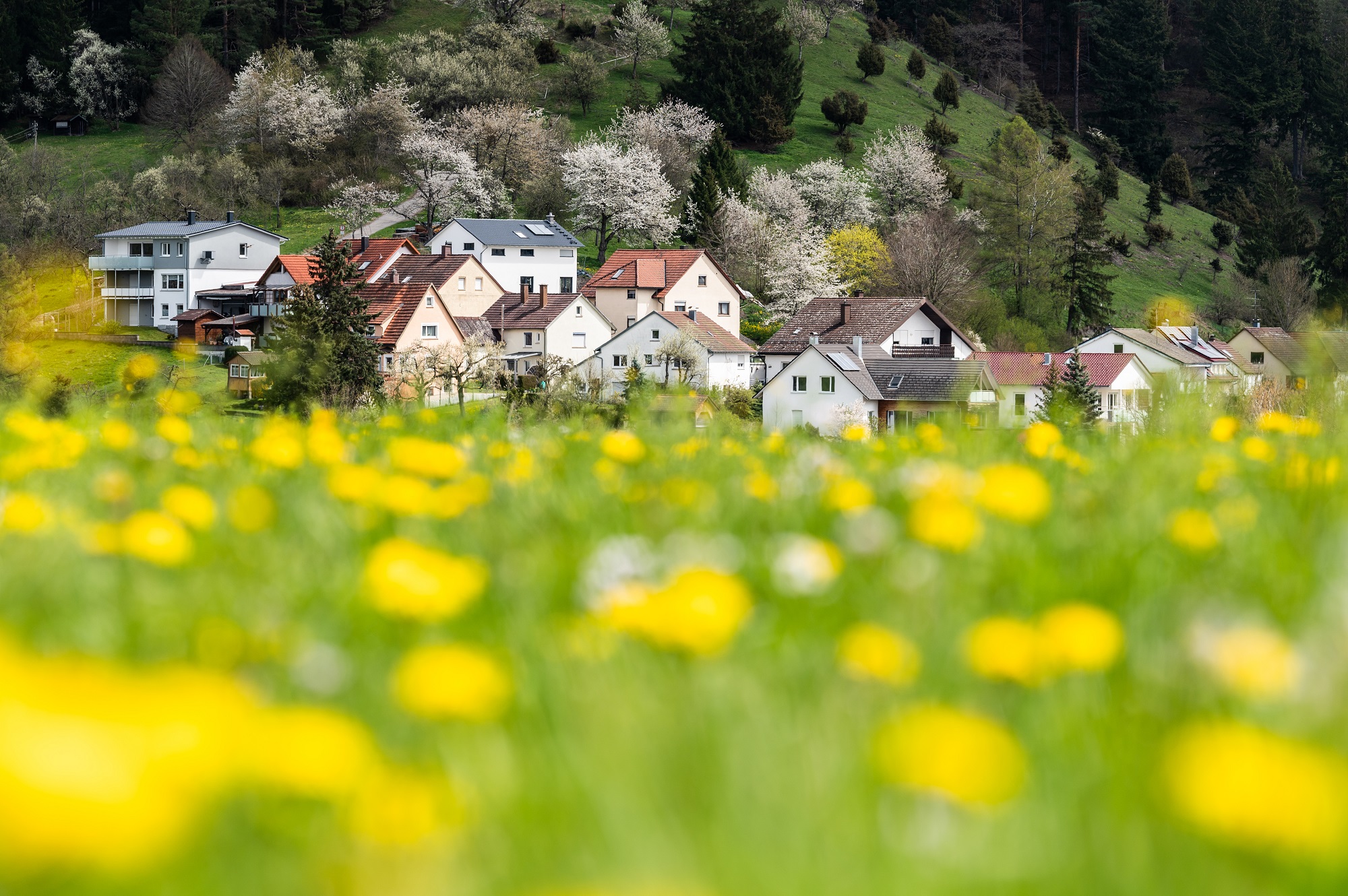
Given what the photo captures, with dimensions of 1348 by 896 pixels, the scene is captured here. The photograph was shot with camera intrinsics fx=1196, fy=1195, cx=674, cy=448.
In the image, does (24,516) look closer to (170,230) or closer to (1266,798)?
(1266,798)

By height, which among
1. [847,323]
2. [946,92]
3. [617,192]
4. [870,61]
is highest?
[870,61]

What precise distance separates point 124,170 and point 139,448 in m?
87.5

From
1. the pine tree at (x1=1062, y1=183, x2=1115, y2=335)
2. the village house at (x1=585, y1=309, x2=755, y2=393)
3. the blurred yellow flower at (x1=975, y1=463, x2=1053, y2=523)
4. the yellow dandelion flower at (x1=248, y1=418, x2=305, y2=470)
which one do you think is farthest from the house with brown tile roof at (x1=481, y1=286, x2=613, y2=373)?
the blurred yellow flower at (x1=975, y1=463, x2=1053, y2=523)

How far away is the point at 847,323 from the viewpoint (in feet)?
182

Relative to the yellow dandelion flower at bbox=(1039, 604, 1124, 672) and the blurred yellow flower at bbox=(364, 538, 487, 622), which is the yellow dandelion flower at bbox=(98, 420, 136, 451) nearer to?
the blurred yellow flower at bbox=(364, 538, 487, 622)

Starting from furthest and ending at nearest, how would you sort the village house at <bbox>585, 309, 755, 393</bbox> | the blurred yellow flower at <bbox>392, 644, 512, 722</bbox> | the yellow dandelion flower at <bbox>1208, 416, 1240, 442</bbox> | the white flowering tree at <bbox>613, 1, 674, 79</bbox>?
the white flowering tree at <bbox>613, 1, 674, 79</bbox> < the village house at <bbox>585, 309, 755, 393</bbox> < the yellow dandelion flower at <bbox>1208, 416, 1240, 442</bbox> < the blurred yellow flower at <bbox>392, 644, 512, 722</bbox>

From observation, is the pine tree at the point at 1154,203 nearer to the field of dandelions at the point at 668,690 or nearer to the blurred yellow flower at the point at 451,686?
the field of dandelions at the point at 668,690

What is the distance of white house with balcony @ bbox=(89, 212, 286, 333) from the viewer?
6956 cm

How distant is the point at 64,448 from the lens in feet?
12.3

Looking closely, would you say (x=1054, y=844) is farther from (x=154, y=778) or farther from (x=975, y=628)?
(x=154, y=778)

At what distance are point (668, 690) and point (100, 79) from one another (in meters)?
103

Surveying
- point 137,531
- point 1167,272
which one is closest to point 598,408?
point 137,531

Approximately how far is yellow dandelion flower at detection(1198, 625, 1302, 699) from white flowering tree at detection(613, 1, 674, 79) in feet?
322

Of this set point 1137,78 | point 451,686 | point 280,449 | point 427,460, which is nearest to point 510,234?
point 1137,78
